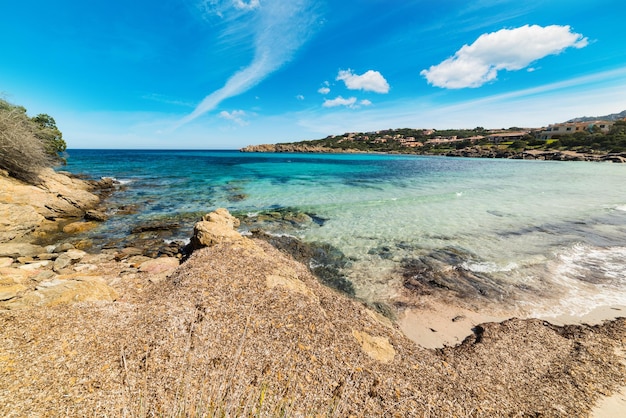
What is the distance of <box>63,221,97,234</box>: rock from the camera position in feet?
40.1

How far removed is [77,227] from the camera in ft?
41.2

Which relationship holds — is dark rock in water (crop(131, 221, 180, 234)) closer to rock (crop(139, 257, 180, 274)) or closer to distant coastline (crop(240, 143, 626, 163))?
rock (crop(139, 257, 180, 274))

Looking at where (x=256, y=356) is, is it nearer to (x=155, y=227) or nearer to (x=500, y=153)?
(x=155, y=227)

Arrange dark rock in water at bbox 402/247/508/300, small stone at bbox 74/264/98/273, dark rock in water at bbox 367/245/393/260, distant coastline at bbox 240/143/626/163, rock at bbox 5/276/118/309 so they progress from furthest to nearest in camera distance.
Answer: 1. distant coastline at bbox 240/143/626/163
2. dark rock in water at bbox 367/245/393/260
3. small stone at bbox 74/264/98/273
4. dark rock in water at bbox 402/247/508/300
5. rock at bbox 5/276/118/309

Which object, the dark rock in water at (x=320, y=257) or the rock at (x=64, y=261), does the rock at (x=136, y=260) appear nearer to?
the rock at (x=64, y=261)

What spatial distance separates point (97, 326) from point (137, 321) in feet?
1.90

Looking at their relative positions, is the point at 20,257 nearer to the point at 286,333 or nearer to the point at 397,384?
the point at 286,333

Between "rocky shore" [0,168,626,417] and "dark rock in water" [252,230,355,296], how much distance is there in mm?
1850

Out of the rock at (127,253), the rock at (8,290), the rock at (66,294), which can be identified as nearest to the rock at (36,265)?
the rock at (127,253)

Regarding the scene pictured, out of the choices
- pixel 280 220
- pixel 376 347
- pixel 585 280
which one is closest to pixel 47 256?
pixel 280 220

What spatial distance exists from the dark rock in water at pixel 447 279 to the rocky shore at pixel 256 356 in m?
1.48

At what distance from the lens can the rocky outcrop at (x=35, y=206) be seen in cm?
1088

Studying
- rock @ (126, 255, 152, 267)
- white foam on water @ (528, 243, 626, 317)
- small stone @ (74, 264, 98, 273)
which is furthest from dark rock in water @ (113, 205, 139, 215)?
white foam on water @ (528, 243, 626, 317)

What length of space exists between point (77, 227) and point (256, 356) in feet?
46.3
